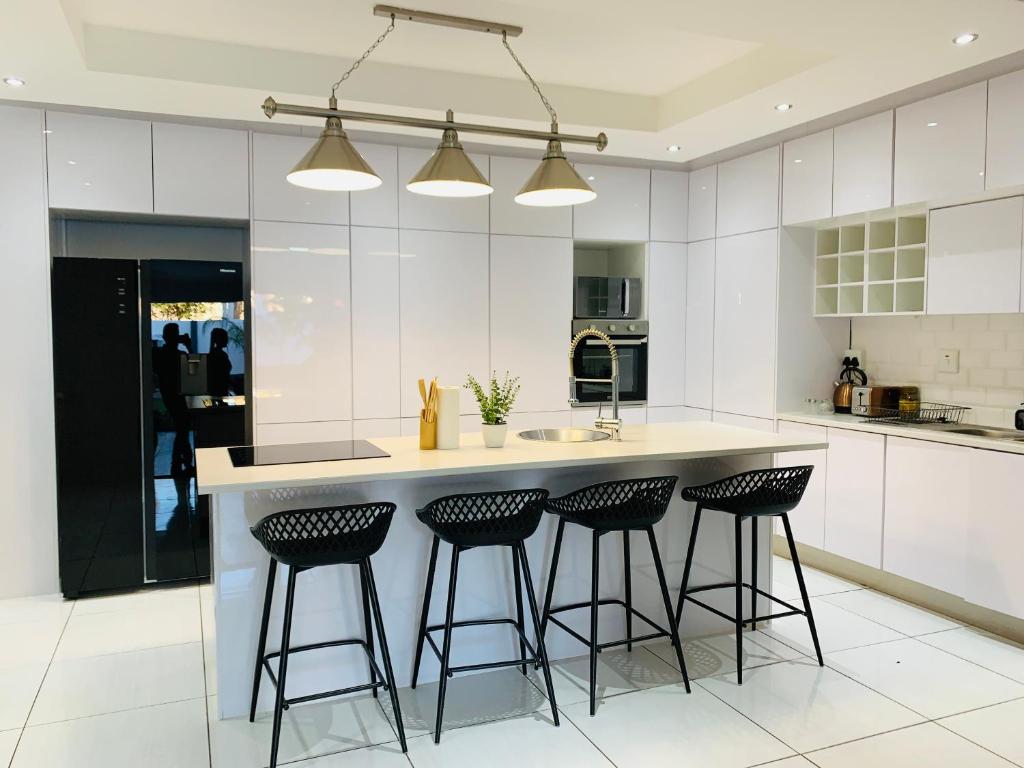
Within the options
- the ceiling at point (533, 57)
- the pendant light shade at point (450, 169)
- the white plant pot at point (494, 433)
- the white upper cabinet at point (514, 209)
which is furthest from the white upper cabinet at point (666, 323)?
the pendant light shade at point (450, 169)

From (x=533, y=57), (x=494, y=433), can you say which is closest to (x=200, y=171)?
(x=533, y=57)

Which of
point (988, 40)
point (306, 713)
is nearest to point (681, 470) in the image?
point (306, 713)

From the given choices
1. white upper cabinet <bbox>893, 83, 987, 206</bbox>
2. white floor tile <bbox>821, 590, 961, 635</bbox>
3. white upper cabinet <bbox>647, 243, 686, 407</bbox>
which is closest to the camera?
white upper cabinet <bbox>893, 83, 987, 206</bbox>

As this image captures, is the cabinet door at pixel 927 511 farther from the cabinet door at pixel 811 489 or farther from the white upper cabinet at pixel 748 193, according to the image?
the white upper cabinet at pixel 748 193

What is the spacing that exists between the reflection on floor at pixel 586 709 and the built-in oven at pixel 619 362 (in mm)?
2073

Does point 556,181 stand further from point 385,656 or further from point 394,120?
point 385,656

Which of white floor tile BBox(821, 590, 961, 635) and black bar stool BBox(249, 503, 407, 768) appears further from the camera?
white floor tile BBox(821, 590, 961, 635)

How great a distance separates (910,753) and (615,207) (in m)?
3.68

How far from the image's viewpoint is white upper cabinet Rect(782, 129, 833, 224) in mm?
4438

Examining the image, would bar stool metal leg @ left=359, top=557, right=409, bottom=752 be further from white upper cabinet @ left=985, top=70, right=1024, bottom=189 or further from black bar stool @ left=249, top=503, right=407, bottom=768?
white upper cabinet @ left=985, top=70, right=1024, bottom=189

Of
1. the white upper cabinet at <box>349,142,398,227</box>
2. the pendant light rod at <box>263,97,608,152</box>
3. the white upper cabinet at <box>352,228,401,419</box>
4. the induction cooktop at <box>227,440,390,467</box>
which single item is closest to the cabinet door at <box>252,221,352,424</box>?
the white upper cabinet at <box>352,228,401,419</box>

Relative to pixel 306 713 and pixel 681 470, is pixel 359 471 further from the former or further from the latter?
pixel 681 470

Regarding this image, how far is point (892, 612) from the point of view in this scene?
393 cm

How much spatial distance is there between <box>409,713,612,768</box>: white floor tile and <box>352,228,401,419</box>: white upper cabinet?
2341mm
